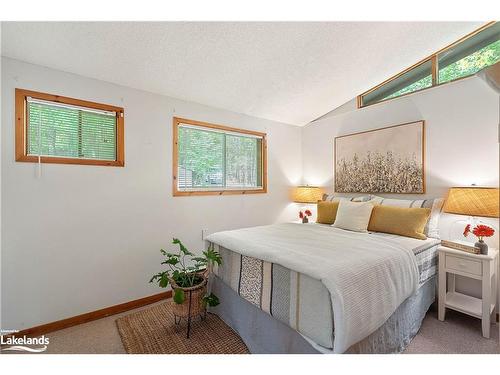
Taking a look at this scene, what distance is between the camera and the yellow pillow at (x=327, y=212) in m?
2.72

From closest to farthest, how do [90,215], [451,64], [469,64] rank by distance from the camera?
[90,215], [469,64], [451,64]

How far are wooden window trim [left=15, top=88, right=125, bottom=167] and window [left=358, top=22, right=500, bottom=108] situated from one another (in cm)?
303

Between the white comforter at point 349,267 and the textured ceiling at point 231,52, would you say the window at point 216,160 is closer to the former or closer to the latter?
the textured ceiling at point 231,52

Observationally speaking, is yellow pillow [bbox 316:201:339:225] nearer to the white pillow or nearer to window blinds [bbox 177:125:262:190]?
the white pillow

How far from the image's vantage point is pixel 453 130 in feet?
7.27

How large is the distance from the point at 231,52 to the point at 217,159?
1.33m

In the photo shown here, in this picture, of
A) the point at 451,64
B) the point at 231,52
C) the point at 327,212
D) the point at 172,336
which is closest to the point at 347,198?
the point at 327,212

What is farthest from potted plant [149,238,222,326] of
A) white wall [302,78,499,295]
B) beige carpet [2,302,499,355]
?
white wall [302,78,499,295]

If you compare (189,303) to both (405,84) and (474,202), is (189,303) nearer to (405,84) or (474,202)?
(474,202)

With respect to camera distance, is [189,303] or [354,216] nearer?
[189,303]

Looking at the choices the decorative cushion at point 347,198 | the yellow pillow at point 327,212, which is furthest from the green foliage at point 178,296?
the decorative cushion at point 347,198
